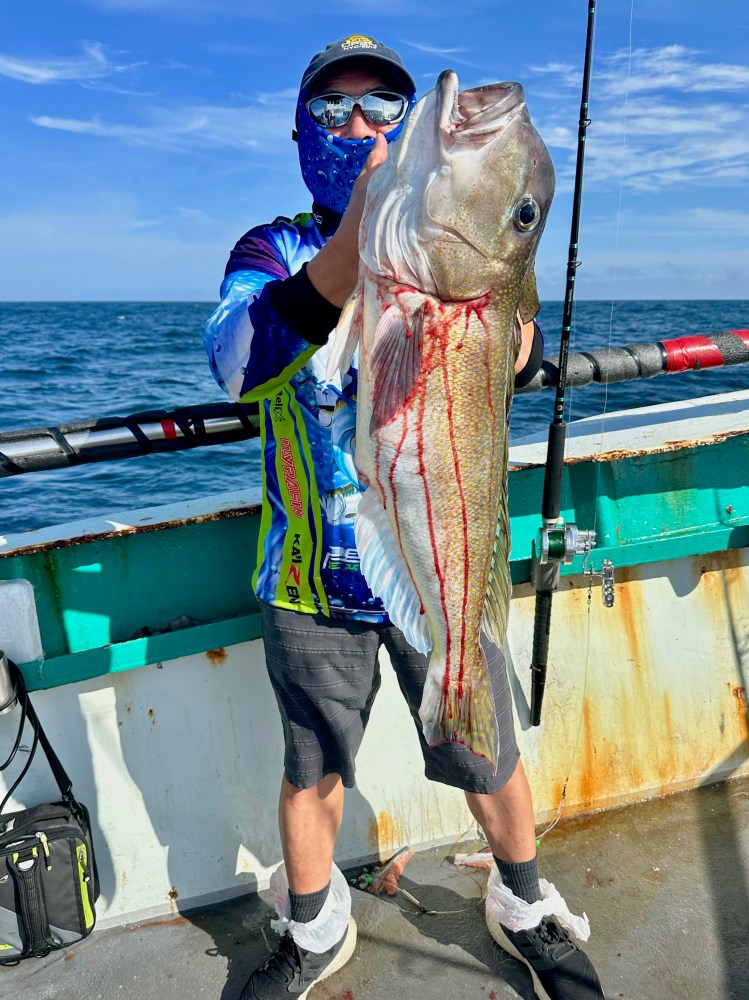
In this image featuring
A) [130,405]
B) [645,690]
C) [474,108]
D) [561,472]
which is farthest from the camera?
[130,405]

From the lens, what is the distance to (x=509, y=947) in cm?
252

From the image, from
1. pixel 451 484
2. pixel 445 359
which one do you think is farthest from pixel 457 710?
pixel 445 359

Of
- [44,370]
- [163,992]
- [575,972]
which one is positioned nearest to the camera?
[575,972]

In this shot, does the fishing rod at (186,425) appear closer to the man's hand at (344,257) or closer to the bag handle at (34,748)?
the bag handle at (34,748)

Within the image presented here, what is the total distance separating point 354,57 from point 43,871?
2543 mm

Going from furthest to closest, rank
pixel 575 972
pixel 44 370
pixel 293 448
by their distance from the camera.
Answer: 1. pixel 44 370
2. pixel 575 972
3. pixel 293 448

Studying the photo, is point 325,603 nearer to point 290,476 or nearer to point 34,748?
point 290,476

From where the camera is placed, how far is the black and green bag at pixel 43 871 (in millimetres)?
2471

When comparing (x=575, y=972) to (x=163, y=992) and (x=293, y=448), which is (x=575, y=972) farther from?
(x=293, y=448)

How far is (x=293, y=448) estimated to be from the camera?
85.3 inches

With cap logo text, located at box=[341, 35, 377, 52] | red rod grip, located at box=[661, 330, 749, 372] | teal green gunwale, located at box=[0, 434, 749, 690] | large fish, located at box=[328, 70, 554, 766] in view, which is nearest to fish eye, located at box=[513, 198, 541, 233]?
large fish, located at box=[328, 70, 554, 766]

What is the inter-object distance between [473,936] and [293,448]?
175 centimetres

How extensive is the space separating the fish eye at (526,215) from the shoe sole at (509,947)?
211 centimetres

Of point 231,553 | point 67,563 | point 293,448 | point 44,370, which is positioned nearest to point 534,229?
point 293,448
